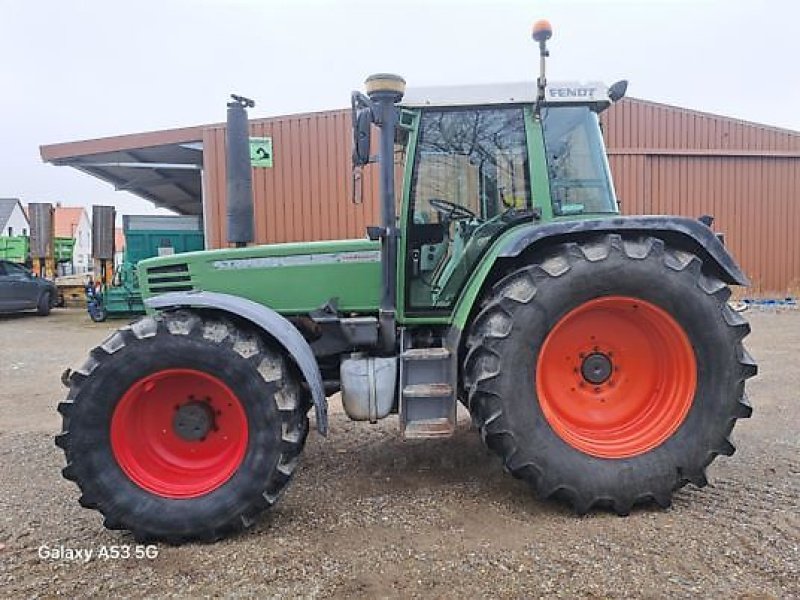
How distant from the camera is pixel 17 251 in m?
19.3

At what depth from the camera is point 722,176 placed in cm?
1510

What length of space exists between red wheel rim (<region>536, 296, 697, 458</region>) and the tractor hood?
1210 mm

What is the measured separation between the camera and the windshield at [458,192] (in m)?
3.95

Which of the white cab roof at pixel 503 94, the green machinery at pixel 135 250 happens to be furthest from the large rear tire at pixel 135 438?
the green machinery at pixel 135 250

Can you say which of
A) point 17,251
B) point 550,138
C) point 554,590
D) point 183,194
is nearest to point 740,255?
point 550,138

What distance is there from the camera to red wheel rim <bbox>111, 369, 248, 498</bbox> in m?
3.41

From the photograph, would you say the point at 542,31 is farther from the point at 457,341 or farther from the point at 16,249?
the point at 16,249

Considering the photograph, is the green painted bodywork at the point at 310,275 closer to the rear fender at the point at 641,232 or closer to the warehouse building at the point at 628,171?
the rear fender at the point at 641,232

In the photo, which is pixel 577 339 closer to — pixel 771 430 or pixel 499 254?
pixel 499 254

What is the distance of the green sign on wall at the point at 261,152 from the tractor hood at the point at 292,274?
10.2m

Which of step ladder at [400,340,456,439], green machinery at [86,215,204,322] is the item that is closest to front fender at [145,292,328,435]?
step ladder at [400,340,456,439]

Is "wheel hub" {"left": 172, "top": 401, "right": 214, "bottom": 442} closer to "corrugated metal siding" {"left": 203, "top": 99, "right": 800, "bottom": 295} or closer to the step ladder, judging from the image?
the step ladder

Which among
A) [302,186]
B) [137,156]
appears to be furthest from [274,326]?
[137,156]

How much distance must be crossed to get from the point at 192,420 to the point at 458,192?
80.9 inches
